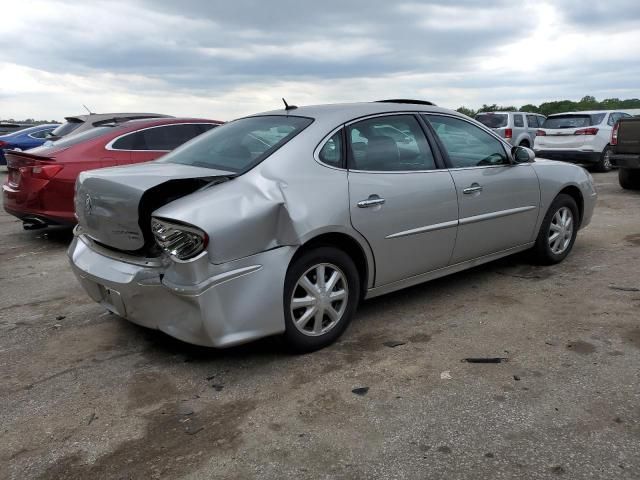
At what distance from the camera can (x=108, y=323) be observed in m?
4.22

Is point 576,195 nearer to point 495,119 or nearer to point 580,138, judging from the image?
point 580,138

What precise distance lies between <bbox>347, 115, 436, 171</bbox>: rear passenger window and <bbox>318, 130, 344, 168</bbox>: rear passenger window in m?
0.09

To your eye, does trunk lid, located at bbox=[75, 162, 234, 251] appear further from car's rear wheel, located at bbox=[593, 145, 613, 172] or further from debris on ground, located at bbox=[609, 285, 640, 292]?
car's rear wheel, located at bbox=[593, 145, 613, 172]

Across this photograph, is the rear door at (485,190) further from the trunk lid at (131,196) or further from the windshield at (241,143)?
the trunk lid at (131,196)

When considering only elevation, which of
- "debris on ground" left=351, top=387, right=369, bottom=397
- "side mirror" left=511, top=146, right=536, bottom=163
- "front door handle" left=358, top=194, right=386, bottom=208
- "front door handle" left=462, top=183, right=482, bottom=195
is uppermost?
"side mirror" left=511, top=146, right=536, bottom=163

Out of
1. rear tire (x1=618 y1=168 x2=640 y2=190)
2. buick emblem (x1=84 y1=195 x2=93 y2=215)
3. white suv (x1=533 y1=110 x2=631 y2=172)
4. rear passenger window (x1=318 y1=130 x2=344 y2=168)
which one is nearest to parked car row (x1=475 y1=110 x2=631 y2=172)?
white suv (x1=533 y1=110 x2=631 y2=172)

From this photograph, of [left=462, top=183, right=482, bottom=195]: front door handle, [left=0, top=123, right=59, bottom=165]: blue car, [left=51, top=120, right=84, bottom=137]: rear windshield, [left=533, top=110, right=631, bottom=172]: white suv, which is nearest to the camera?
[left=462, top=183, right=482, bottom=195]: front door handle

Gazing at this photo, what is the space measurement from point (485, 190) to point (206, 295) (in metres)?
2.56

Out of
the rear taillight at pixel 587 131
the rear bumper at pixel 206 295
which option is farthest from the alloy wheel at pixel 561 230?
the rear taillight at pixel 587 131

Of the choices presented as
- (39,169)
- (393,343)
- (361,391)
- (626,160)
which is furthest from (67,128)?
(626,160)

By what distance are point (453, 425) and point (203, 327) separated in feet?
4.61

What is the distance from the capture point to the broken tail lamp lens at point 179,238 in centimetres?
300

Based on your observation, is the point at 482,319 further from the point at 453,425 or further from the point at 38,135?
the point at 38,135

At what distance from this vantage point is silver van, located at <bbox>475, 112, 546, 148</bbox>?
16.2 m
